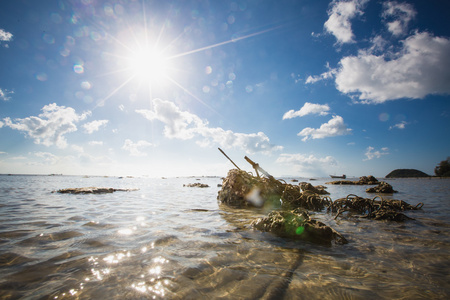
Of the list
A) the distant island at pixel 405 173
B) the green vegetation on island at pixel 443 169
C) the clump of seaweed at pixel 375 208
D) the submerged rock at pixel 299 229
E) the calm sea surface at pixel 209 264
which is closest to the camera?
the calm sea surface at pixel 209 264

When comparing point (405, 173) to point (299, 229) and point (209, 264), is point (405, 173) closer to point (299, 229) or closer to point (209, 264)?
point (299, 229)

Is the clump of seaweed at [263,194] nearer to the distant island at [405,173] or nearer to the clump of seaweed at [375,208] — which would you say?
the clump of seaweed at [375,208]

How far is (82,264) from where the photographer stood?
2.64 m

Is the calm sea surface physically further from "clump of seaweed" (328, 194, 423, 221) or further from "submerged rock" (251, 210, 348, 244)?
"clump of seaweed" (328, 194, 423, 221)

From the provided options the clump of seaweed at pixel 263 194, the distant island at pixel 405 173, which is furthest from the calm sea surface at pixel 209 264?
the distant island at pixel 405 173

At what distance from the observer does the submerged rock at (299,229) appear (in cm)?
389

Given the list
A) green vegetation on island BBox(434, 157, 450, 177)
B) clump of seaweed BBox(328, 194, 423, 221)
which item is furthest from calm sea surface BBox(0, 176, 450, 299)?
green vegetation on island BBox(434, 157, 450, 177)

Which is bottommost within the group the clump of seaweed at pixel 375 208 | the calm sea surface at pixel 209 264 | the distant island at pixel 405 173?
the calm sea surface at pixel 209 264

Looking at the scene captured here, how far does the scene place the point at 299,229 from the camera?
4.08 meters

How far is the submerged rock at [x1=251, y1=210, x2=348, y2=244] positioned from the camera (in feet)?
12.8

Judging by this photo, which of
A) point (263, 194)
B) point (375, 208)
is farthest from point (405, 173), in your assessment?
point (263, 194)

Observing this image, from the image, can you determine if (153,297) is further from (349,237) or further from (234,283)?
(349,237)

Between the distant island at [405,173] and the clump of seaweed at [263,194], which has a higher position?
the distant island at [405,173]

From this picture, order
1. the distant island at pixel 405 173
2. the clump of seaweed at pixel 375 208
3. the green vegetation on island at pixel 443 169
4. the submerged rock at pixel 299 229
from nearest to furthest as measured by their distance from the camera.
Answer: the submerged rock at pixel 299 229
the clump of seaweed at pixel 375 208
the green vegetation on island at pixel 443 169
the distant island at pixel 405 173
